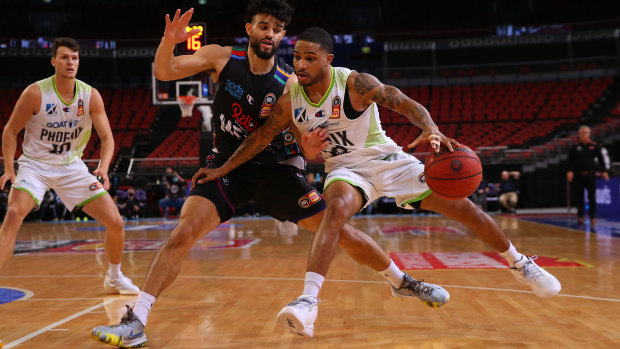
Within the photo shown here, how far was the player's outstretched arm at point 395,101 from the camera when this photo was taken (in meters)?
3.36

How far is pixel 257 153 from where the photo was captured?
153 inches

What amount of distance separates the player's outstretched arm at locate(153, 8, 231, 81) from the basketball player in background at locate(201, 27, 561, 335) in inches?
19.0

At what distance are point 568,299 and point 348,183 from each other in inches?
76.0

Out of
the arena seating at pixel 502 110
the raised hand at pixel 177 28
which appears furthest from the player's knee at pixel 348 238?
the arena seating at pixel 502 110

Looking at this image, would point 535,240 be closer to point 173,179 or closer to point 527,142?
point 173,179

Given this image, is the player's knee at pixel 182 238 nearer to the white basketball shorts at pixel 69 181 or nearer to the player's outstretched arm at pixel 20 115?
the white basketball shorts at pixel 69 181

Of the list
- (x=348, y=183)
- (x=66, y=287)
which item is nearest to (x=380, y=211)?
(x=66, y=287)

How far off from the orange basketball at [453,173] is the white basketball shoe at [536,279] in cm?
77

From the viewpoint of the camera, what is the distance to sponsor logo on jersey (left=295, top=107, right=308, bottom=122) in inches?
149

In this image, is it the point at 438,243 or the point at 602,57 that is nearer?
the point at 438,243

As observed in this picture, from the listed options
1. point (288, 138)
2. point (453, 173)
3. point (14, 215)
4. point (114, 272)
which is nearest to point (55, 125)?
→ point (14, 215)

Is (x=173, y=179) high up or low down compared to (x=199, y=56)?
down

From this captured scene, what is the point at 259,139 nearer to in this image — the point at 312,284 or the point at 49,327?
the point at 312,284

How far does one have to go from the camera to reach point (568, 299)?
444 cm
